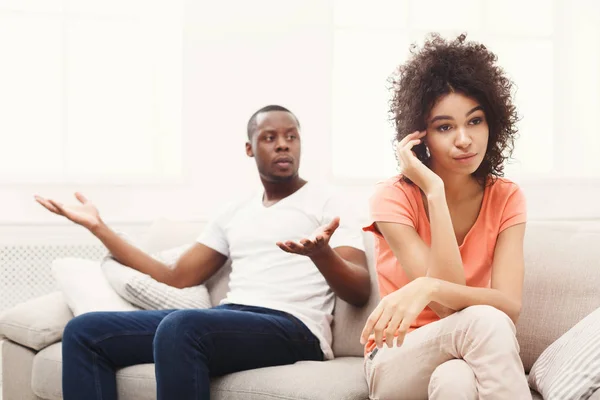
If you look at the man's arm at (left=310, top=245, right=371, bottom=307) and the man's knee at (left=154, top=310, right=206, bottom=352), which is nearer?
the man's knee at (left=154, top=310, right=206, bottom=352)

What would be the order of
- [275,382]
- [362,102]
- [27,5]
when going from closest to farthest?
1. [275,382]
2. [27,5]
3. [362,102]

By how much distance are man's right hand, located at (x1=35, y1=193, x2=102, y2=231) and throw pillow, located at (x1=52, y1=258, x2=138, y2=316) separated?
6.2 inches

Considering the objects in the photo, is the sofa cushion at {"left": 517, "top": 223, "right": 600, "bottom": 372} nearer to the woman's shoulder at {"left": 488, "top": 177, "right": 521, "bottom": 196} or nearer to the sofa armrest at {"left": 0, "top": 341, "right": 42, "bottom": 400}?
the woman's shoulder at {"left": 488, "top": 177, "right": 521, "bottom": 196}

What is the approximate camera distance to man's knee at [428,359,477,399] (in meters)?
1.47

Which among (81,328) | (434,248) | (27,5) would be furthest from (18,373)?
(27,5)

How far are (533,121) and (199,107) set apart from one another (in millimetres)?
1642

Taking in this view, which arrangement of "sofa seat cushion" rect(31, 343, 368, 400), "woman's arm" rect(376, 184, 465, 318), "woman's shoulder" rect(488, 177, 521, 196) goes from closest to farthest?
"woman's arm" rect(376, 184, 465, 318)
"sofa seat cushion" rect(31, 343, 368, 400)
"woman's shoulder" rect(488, 177, 521, 196)

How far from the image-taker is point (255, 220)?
238 centimetres

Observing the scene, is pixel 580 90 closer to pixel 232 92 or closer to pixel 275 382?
pixel 232 92

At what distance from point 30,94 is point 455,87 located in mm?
2334

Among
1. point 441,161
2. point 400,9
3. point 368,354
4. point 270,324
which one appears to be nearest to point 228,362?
point 270,324

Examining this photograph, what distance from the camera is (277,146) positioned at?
235 cm

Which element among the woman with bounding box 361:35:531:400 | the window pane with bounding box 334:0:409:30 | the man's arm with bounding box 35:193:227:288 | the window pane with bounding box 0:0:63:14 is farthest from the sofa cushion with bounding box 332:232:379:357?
the window pane with bounding box 0:0:63:14

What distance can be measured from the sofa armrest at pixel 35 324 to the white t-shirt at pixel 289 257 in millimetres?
537
